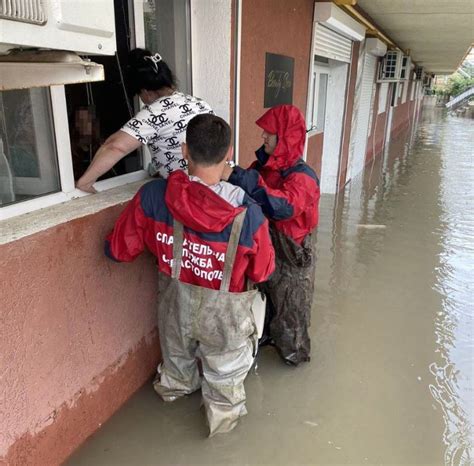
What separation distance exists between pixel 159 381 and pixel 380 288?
8.26 feet

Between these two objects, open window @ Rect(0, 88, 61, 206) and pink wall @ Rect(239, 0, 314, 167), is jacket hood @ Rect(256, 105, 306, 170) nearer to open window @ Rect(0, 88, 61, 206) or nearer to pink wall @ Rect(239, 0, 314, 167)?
pink wall @ Rect(239, 0, 314, 167)

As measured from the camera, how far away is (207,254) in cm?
207

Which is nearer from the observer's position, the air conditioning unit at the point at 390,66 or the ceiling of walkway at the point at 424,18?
the ceiling of walkway at the point at 424,18

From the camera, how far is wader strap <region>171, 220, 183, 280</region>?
2.07 m

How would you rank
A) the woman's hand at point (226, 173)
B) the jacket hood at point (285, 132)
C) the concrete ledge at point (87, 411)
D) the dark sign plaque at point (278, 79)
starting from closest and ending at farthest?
the concrete ledge at point (87, 411)
the woman's hand at point (226, 173)
the jacket hood at point (285, 132)
the dark sign plaque at point (278, 79)

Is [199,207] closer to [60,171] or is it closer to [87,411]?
[60,171]

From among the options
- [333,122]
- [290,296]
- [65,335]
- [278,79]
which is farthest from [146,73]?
[333,122]

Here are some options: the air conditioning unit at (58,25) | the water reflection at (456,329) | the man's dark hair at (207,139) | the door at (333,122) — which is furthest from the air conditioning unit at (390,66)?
the air conditioning unit at (58,25)

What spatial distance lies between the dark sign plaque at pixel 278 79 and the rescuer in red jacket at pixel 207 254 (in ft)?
7.20

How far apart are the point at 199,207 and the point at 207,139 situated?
11.9 inches

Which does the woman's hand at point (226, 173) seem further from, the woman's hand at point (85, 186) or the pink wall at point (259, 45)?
the pink wall at point (259, 45)

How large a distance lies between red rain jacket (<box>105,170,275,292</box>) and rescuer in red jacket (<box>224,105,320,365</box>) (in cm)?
20

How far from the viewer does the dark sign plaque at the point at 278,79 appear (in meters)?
3.96

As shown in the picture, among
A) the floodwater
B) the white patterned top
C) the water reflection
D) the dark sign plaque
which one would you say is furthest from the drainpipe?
the white patterned top
